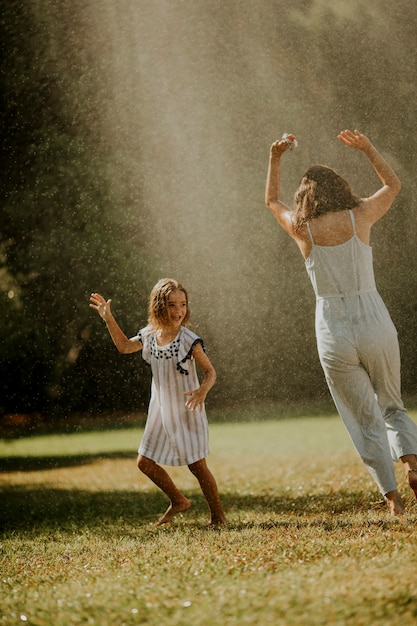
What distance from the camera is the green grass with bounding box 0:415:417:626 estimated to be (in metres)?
3.16

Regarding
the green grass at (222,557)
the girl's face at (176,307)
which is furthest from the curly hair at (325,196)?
the green grass at (222,557)

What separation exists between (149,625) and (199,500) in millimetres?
4097

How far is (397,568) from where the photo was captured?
136 inches

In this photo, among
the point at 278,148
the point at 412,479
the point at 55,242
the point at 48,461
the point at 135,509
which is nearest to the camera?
the point at 412,479

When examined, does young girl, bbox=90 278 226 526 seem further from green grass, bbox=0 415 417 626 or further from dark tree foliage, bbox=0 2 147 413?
dark tree foliage, bbox=0 2 147 413

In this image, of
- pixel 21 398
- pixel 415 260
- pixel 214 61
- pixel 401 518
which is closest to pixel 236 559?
pixel 401 518

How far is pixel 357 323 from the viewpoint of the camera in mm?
4637

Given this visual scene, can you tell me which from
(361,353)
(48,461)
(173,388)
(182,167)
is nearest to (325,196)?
(361,353)

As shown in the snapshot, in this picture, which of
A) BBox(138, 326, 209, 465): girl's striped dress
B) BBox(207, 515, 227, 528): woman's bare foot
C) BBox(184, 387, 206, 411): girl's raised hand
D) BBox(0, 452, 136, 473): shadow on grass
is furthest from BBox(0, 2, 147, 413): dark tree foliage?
BBox(207, 515, 227, 528): woman's bare foot

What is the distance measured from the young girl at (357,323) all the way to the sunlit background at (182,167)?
7515 mm

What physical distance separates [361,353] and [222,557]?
1350mm

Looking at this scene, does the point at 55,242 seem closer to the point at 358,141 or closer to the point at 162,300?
the point at 162,300

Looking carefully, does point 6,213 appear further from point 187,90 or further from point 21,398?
point 21,398

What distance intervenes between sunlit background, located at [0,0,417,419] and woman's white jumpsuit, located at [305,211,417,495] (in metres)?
7.66
